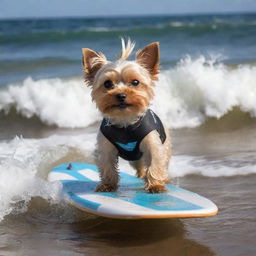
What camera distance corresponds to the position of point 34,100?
11383 millimetres

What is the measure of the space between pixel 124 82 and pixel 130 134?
48cm

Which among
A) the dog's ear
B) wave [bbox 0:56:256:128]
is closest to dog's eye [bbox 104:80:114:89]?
the dog's ear

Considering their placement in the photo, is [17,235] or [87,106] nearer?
[17,235]

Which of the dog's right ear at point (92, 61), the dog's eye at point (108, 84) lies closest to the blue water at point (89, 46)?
the dog's right ear at point (92, 61)

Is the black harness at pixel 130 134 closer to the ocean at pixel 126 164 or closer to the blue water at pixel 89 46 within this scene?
the ocean at pixel 126 164

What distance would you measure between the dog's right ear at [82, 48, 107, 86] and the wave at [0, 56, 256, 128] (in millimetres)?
4619

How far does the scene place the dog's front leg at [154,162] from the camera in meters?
4.98

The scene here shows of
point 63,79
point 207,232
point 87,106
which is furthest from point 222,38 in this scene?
point 207,232

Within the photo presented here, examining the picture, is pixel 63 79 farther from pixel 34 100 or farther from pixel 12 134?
pixel 12 134

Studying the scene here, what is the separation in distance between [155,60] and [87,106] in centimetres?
583

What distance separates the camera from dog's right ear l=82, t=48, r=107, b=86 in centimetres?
501

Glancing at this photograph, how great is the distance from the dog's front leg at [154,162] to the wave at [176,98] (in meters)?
4.53

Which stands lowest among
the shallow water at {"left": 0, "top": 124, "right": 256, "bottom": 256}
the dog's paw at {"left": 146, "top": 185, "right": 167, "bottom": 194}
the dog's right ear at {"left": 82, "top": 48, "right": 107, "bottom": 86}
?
the shallow water at {"left": 0, "top": 124, "right": 256, "bottom": 256}

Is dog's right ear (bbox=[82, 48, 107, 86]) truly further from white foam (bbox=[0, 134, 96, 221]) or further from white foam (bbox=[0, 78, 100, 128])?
white foam (bbox=[0, 78, 100, 128])
